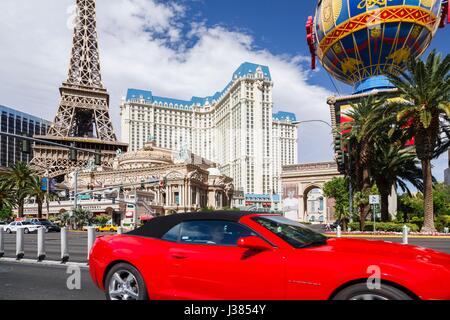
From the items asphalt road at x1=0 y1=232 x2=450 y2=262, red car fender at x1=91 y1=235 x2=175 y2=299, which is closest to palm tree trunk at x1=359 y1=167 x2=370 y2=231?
asphalt road at x1=0 y1=232 x2=450 y2=262

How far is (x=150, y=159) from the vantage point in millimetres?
106500

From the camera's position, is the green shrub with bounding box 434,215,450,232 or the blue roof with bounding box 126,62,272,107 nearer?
the green shrub with bounding box 434,215,450,232

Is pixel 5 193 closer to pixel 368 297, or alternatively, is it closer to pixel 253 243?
pixel 253 243

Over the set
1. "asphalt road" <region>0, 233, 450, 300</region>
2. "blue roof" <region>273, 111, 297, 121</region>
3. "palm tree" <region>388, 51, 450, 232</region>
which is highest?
"blue roof" <region>273, 111, 297, 121</region>

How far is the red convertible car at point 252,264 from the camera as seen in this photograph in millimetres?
3422

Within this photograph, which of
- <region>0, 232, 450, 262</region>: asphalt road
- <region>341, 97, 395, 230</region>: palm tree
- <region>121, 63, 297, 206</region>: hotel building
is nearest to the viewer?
<region>0, 232, 450, 262</region>: asphalt road

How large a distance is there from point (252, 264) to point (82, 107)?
342 ft

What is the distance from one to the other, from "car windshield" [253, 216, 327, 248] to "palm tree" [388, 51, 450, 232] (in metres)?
19.8

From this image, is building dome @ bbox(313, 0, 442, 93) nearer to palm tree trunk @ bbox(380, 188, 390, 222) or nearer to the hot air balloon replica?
the hot air balloon replica

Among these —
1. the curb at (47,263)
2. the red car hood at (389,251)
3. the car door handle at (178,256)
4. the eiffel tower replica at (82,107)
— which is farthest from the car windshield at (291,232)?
the eiffel tower replica at (82,107)

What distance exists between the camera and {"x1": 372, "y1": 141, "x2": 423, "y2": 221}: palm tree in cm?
2966

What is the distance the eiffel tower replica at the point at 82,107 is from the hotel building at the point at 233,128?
23.4m
